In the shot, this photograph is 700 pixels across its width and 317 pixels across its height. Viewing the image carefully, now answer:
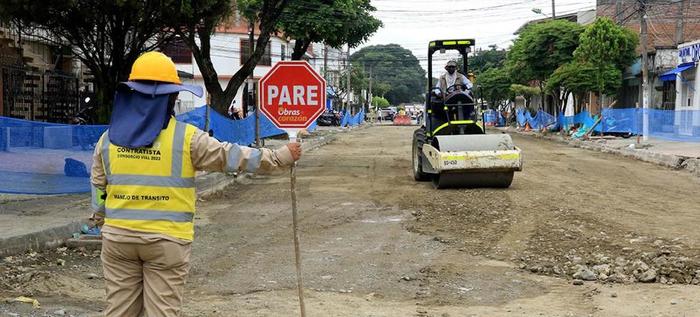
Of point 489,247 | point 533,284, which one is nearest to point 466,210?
point 489,247

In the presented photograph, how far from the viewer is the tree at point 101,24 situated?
14.6 metres

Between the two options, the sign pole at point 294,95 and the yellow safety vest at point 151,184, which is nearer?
the yellow safety vest at point 151,184

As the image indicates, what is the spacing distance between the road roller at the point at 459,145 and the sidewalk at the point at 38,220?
666 cm

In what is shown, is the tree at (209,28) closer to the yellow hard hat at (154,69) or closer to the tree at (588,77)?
the yellow hard hat at (154,69)

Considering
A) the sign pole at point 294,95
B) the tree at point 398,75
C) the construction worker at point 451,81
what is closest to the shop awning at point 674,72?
the construction worker at point 451,81

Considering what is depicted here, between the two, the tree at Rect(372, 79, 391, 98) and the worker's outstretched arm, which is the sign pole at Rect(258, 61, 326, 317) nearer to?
the worker's outstretched arm

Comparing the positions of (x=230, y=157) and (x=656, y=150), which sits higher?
(x=230, y=157)

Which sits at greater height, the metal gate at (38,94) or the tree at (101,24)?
the tree at (101,24)

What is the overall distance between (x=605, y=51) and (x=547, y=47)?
7053 millimetres

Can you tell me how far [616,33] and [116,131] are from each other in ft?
119

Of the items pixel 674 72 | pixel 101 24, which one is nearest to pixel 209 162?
pixel 101 24

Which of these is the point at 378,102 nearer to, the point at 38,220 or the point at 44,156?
the point at 44,156

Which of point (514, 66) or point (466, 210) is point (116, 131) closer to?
point (466, 210)

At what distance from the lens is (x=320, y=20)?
3155cm
